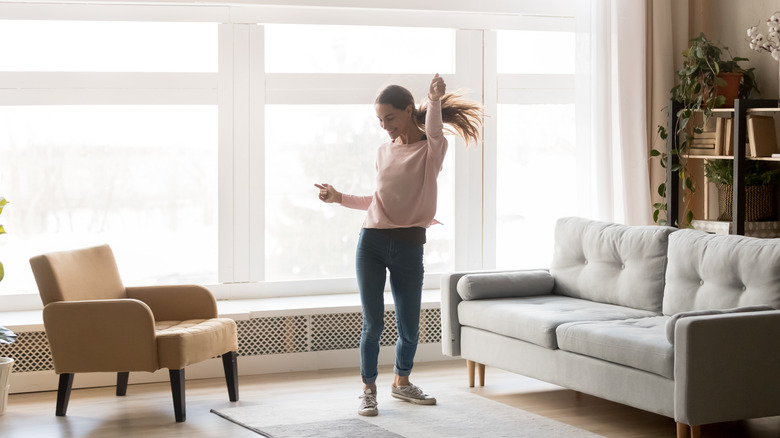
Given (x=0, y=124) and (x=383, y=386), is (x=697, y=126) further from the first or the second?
(x=0, y=124)

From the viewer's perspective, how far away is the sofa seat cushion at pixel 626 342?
373 cm

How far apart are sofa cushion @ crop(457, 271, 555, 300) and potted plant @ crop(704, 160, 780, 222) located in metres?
1.32

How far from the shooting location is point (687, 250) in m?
4.36

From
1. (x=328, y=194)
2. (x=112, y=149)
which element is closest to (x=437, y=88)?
(x=328, y=194)

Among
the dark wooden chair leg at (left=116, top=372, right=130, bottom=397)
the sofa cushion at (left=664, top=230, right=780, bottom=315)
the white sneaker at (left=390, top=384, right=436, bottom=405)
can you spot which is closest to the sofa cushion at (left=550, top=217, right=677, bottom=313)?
the sofa cushion at (left=664, top=230, right=780, bottom=315)

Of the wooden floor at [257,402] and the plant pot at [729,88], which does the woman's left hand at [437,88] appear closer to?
the wooden floor at [257,402]

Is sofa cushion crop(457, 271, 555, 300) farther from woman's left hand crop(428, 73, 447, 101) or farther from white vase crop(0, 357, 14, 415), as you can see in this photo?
white vase crop(0, 357, 14, 415)

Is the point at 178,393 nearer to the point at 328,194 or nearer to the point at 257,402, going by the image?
the point at 257,402

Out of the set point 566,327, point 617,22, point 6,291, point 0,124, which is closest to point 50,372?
point 6,291

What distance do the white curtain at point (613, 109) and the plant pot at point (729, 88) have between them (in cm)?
45

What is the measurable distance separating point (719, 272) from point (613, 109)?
203 cm

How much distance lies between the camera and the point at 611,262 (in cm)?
486

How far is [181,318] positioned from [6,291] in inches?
47.4

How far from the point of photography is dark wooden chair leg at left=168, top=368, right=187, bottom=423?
4316mm
